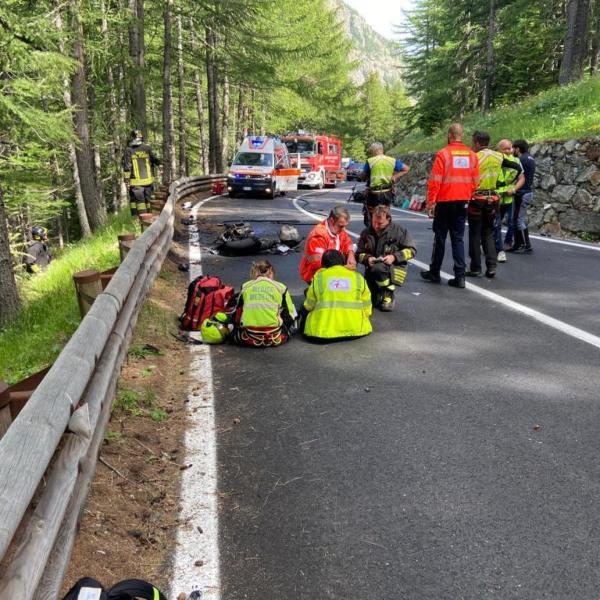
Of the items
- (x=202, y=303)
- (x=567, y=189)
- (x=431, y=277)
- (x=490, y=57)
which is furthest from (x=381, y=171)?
(x=490, y=57)

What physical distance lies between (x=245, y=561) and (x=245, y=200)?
65.5 ft

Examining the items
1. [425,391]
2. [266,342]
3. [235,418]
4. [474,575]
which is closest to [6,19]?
[266,342]

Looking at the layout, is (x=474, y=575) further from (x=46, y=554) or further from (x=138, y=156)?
(x=138, y=156)

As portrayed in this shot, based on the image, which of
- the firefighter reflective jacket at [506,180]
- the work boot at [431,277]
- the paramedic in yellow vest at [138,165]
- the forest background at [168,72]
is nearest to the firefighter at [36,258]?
the forest background at [168,72]

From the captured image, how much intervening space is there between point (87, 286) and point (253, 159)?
63.2 ft

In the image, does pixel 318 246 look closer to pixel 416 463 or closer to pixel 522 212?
pixel 416 463

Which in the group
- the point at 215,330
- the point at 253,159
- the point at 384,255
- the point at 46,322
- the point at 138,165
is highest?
the point at 253,159

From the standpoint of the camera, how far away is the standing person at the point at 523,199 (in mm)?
10016

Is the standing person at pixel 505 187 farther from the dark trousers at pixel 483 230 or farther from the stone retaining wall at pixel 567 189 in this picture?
the stone retaining wall at pixel 567 189

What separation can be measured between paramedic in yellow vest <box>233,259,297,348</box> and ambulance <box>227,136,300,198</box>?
16.8 meters

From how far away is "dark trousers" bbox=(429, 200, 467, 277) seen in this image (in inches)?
305

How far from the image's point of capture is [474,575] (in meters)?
2.45

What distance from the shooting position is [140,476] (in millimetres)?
3375

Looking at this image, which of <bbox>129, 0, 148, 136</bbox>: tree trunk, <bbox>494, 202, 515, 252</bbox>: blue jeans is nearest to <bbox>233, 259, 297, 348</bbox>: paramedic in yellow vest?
<bbox>494, 202, 515, 252</bbox>: blue jeans
